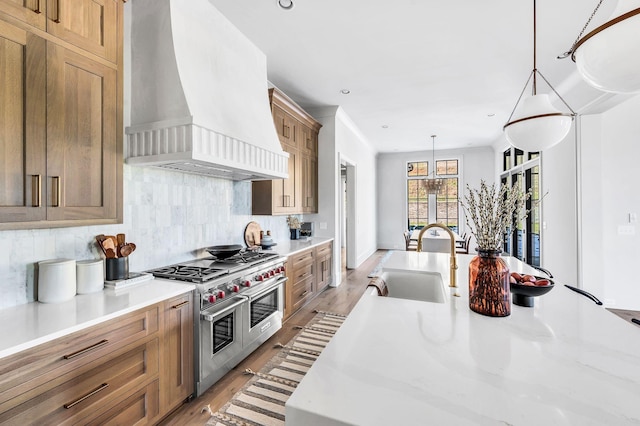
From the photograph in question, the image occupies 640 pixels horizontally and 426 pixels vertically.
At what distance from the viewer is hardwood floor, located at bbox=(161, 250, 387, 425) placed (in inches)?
75.1

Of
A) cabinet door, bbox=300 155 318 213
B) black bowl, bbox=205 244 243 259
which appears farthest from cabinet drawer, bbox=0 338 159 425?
cabinet door, bbox=300 155 318 213

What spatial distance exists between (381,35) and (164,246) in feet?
9.29

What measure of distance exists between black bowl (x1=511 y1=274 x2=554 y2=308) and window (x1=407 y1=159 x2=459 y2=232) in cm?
726

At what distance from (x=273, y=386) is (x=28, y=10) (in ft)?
8.79

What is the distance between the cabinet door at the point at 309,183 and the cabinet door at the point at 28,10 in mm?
3136

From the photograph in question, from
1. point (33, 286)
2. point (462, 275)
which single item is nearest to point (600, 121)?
point (462, 275)

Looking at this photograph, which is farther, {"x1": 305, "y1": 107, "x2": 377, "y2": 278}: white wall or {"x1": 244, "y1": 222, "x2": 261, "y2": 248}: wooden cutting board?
{"x1": 305, "y1": 107, "x2": 377, "y2": 278}: white wall

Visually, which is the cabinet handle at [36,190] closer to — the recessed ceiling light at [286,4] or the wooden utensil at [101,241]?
the wooden utensil at [101,241]

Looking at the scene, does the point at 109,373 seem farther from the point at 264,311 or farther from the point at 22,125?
the point at 264,311

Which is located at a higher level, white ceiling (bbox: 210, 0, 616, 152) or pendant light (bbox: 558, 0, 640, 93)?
white ceiling (bbox: 210, 0, 616, 152)

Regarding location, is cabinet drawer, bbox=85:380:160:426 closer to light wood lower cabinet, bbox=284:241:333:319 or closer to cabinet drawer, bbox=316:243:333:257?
light wood lower cabinet, bbox=284:241:333:319

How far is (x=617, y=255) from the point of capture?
3.80m

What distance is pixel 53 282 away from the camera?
1.60m

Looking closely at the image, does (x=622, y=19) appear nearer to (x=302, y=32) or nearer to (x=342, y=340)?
(x=342, y=340)
